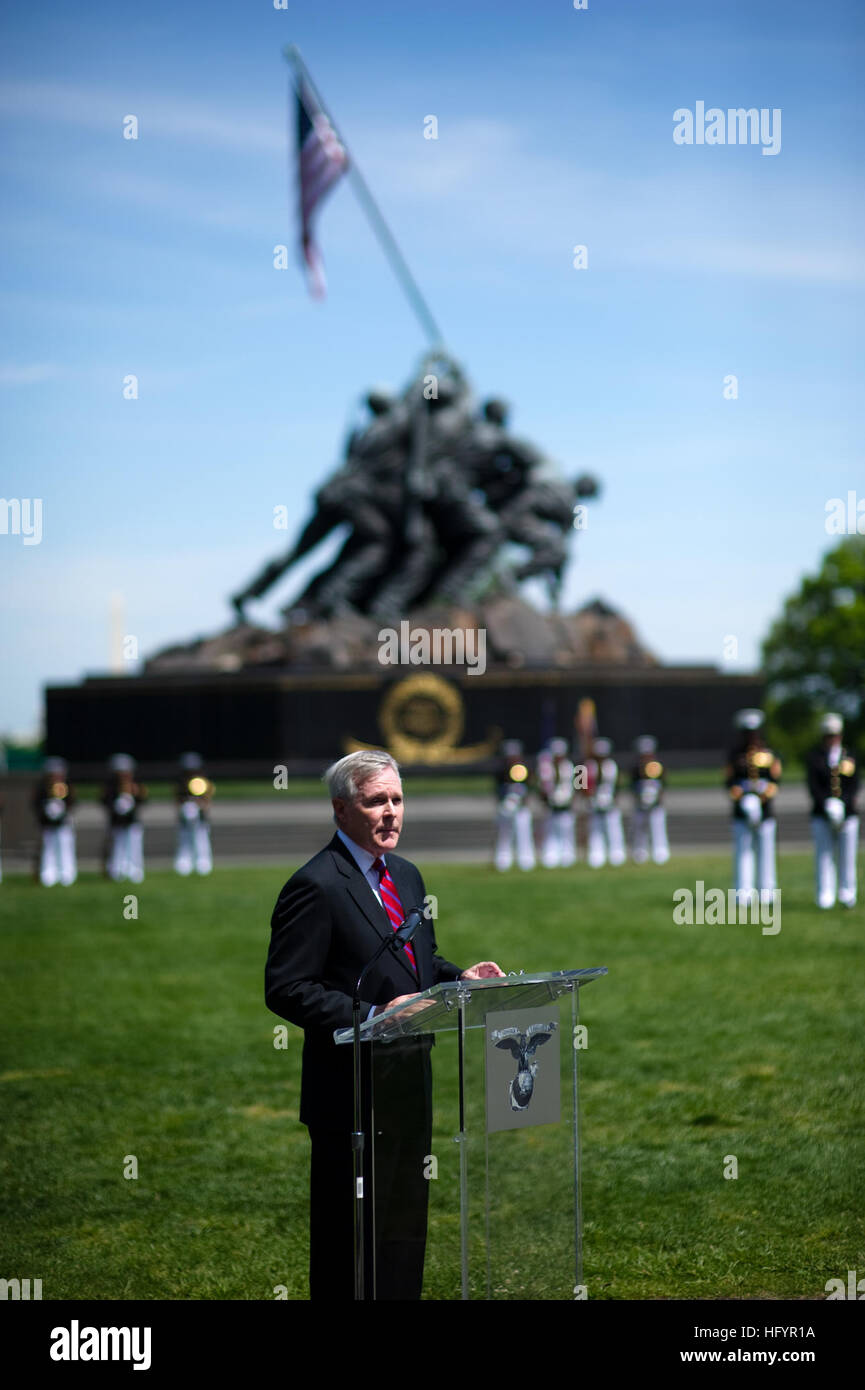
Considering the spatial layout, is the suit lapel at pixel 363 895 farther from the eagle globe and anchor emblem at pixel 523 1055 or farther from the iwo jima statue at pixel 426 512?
the iwo jima statue at pixel 426 512

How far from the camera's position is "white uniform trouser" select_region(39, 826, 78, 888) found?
20.5 metres

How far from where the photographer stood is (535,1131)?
14.1ft

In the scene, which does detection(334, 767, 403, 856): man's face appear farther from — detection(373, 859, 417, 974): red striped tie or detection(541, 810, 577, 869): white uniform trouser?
detection(541, 810, 577, 869): white uniform trouser

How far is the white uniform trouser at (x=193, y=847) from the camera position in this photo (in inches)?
846

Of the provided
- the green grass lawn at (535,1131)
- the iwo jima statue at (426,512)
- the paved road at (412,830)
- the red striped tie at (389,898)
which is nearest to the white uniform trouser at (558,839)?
the paved road at (412,830)

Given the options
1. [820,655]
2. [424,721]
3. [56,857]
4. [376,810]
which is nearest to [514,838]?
[56,857]

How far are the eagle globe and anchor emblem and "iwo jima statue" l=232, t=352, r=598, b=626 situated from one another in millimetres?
38732

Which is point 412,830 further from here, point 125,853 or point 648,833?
point 125,853

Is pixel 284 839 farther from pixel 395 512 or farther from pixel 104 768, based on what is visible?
pixel 395 512

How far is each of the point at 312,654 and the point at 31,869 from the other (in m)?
18.8

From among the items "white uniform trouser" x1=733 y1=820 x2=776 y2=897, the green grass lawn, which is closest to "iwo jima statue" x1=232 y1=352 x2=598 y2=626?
"white uniform trouser" x1=733 y1=820 x2=776 y2=897

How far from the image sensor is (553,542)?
4491 centimetres

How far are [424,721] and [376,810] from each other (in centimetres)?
3623

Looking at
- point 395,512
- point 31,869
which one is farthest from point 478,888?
point 395,512
